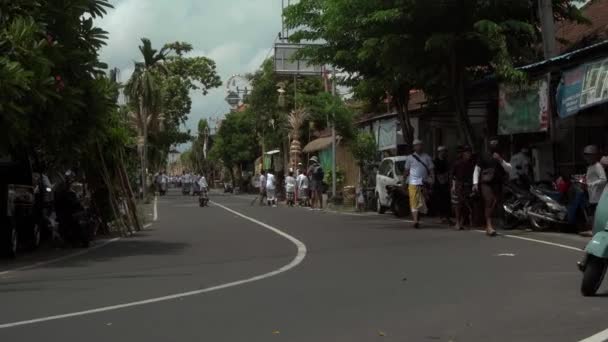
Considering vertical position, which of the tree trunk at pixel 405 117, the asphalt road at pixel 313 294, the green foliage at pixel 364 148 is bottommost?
the asphalt road at pixel 313 294

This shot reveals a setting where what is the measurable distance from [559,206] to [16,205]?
990 centimetres

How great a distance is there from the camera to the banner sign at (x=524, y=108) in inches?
687

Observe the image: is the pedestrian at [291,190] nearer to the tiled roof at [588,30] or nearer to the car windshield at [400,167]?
the car windshield at [400,167]

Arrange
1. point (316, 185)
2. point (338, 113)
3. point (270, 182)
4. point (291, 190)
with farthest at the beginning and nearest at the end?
point (291, 190)
point (270, 182)
point (316, 185)
point (338, 113)

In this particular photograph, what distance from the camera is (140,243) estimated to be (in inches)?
631

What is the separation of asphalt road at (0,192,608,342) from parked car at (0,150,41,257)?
Result: 1022 mm

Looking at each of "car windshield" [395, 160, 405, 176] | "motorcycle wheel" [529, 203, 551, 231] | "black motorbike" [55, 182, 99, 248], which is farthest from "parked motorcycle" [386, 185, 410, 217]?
"black motorbike" [55, 182, 99, 248]

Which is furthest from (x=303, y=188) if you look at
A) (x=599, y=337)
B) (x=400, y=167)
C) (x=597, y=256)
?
(x=599, y=337)

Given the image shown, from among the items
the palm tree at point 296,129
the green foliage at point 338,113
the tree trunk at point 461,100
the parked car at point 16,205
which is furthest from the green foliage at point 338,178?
the parked car at point 16,205

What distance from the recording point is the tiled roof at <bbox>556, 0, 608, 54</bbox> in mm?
20297

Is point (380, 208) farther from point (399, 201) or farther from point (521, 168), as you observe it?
point (521, 168)

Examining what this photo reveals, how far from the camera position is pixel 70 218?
49.6ft

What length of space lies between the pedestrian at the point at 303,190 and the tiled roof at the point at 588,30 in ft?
42.1

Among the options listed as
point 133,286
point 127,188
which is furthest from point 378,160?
point 133,286
